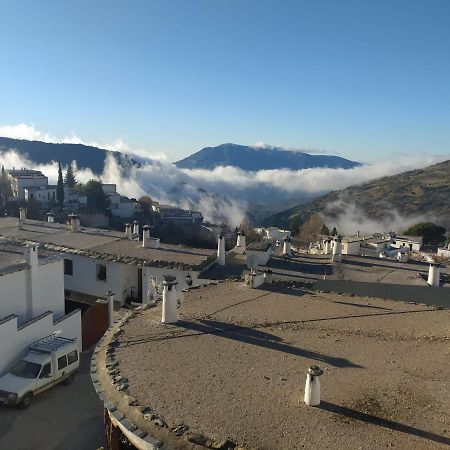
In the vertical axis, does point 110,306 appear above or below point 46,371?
above

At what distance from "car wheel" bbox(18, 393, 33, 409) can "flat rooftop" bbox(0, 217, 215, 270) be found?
29.0 ft

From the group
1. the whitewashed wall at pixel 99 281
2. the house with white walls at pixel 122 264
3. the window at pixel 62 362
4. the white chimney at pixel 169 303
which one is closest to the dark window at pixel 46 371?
the window at pixel 62 362

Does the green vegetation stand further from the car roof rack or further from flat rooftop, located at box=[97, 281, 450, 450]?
flat rooftop, located at box=[97, 281, 450, 450]

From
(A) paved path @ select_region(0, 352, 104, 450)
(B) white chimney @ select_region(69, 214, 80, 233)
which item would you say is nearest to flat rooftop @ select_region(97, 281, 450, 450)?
(A) paved path @ select_region(0, 352, 104, 450)

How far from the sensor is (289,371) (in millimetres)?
9406

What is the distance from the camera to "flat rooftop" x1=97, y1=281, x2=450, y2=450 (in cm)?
729

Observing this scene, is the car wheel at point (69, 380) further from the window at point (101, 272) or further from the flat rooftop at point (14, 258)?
the window at point (101, 272)

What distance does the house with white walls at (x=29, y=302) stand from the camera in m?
14.3

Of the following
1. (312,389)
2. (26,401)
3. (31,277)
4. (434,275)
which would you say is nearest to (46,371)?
(26,401)

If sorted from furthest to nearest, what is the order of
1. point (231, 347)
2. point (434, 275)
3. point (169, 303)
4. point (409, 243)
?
1. point (409, 243)
2. point (434, 275)
3. point (169, 303)
4. point (231, 347)

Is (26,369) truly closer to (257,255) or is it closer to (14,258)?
(14,258)

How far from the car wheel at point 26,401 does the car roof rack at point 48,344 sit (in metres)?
1.36

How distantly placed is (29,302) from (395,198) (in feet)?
411

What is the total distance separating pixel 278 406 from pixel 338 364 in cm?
230
